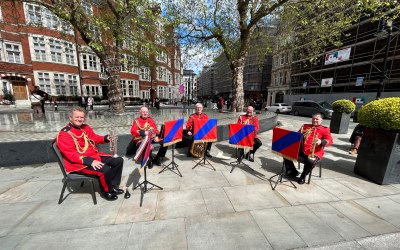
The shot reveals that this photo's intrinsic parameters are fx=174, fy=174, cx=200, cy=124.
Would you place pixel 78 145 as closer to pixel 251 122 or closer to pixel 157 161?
pixel 157 161

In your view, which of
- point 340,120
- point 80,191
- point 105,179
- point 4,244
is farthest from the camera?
Result: point 340,120

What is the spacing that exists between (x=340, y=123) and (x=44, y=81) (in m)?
32.2

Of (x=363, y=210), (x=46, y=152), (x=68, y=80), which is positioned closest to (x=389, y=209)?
(x=363, y=210)

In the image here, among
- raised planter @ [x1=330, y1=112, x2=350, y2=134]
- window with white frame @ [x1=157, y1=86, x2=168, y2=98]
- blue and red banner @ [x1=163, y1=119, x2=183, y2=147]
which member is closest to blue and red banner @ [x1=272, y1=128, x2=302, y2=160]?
blue and red banner @ [x1=163, y1=119, x2=183, y2=147]

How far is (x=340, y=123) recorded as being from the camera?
8906 millimetres

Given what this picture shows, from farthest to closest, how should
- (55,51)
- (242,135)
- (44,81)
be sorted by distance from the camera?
(55,51) < (44,81) < (242,135)

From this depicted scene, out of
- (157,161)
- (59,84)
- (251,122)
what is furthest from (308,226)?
(59,84)

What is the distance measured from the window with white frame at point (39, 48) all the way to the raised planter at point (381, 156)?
1275 inches

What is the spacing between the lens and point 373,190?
3.62 m

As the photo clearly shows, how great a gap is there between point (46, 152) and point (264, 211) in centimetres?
580

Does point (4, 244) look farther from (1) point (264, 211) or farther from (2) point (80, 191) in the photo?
(1) point (264, 211)

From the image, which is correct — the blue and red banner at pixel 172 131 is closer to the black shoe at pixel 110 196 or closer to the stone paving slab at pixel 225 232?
the black shoe at pixel 110 196

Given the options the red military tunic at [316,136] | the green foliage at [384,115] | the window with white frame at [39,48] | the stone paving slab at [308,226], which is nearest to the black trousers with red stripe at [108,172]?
the stone paving slab at [308,226]

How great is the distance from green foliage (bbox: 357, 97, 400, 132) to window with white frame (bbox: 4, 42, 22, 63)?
1265 inches
